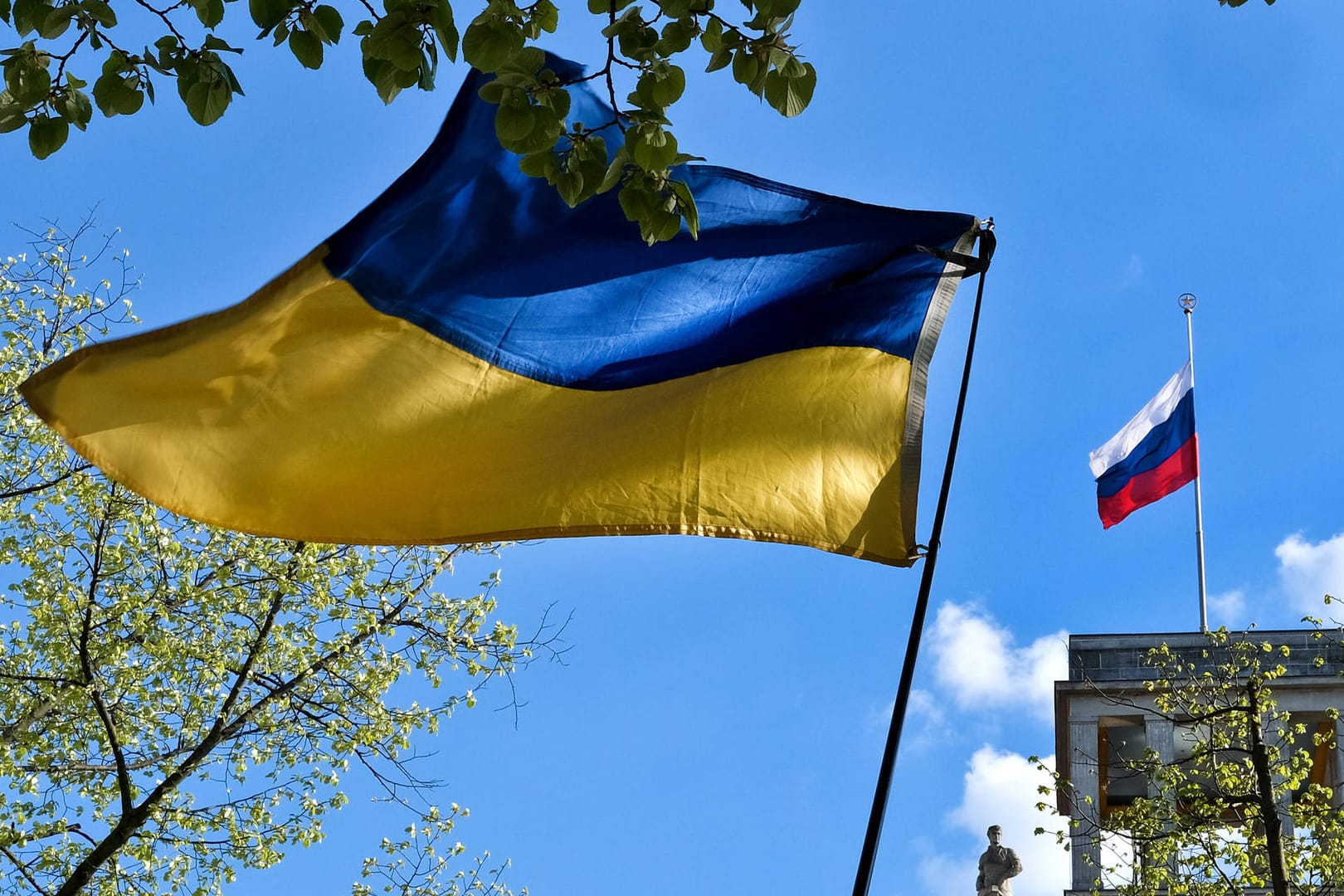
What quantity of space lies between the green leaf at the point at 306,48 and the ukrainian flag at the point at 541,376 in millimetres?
2113

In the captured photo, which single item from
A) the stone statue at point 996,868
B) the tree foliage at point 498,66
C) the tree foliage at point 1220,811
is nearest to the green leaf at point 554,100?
the tree foliage at point 498,66

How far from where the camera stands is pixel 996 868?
23.6 metres

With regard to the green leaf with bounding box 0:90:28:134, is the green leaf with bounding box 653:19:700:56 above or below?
above

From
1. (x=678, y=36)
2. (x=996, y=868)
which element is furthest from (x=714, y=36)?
(x=996, y=868)

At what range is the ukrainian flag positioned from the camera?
6.79 metres

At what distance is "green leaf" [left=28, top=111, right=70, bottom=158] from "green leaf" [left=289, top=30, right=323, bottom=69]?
99 cm

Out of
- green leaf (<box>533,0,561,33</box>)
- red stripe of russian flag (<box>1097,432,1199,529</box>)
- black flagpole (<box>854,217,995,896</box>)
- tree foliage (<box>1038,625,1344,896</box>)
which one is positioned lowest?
black flagpole (<box>854,217,995,896</box>)

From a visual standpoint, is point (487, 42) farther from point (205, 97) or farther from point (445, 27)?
point (205, 97)

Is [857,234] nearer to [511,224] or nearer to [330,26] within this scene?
[511,224]

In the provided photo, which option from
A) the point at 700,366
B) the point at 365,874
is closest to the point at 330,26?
the point at 700,366

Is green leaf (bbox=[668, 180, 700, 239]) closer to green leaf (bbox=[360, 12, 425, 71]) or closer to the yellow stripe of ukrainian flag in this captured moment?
green leaf (bbox=[360, 12, 425, 71])

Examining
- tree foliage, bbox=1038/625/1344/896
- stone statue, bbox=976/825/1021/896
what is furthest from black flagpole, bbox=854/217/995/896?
stone statue, bbox=976/825/1021/896

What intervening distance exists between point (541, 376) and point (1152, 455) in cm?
2047

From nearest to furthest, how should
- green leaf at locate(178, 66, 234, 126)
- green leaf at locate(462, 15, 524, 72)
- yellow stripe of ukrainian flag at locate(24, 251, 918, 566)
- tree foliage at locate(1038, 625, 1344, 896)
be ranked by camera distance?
green leaf at locate(462, 15, 524, 72), green leaf at locate(178, 66, 234, 126), yellow stripe of ukrainian flag at locate(24, 251, 918, 566), tree foliage at locate(1038, 625, 1344, 896)
